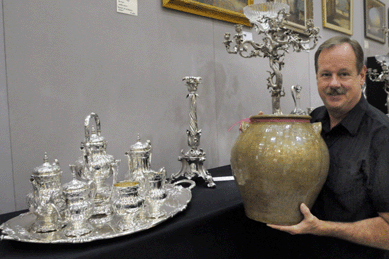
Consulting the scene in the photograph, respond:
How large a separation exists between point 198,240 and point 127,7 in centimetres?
132

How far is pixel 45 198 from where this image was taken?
2.92ft

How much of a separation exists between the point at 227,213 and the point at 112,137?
805 mm

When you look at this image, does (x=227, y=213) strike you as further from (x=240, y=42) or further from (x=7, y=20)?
(x=7, y=20)

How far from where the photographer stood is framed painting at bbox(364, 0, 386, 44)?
385 cm

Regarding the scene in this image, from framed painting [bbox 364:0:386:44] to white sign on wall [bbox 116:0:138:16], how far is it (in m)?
3.63

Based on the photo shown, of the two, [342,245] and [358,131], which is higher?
[358,131]

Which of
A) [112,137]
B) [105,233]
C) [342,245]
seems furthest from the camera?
[112,137]

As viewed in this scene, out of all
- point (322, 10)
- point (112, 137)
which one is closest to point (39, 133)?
point (112, 137)

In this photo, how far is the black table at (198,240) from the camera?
788mm

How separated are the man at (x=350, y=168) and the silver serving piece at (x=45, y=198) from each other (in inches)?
30.7

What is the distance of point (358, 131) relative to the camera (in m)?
1.04

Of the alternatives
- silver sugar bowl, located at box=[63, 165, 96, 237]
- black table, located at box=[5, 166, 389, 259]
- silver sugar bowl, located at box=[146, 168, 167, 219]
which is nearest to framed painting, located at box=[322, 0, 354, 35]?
black table, located at box=[5, 166, 389, 259]

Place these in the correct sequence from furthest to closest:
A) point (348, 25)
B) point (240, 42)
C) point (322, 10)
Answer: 1. point (348, 25)
2. point (322, 10)
3. point (240, 42)

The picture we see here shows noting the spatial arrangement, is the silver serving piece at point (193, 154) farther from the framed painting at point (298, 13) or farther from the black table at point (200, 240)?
the framed painting at point (298, 13)
